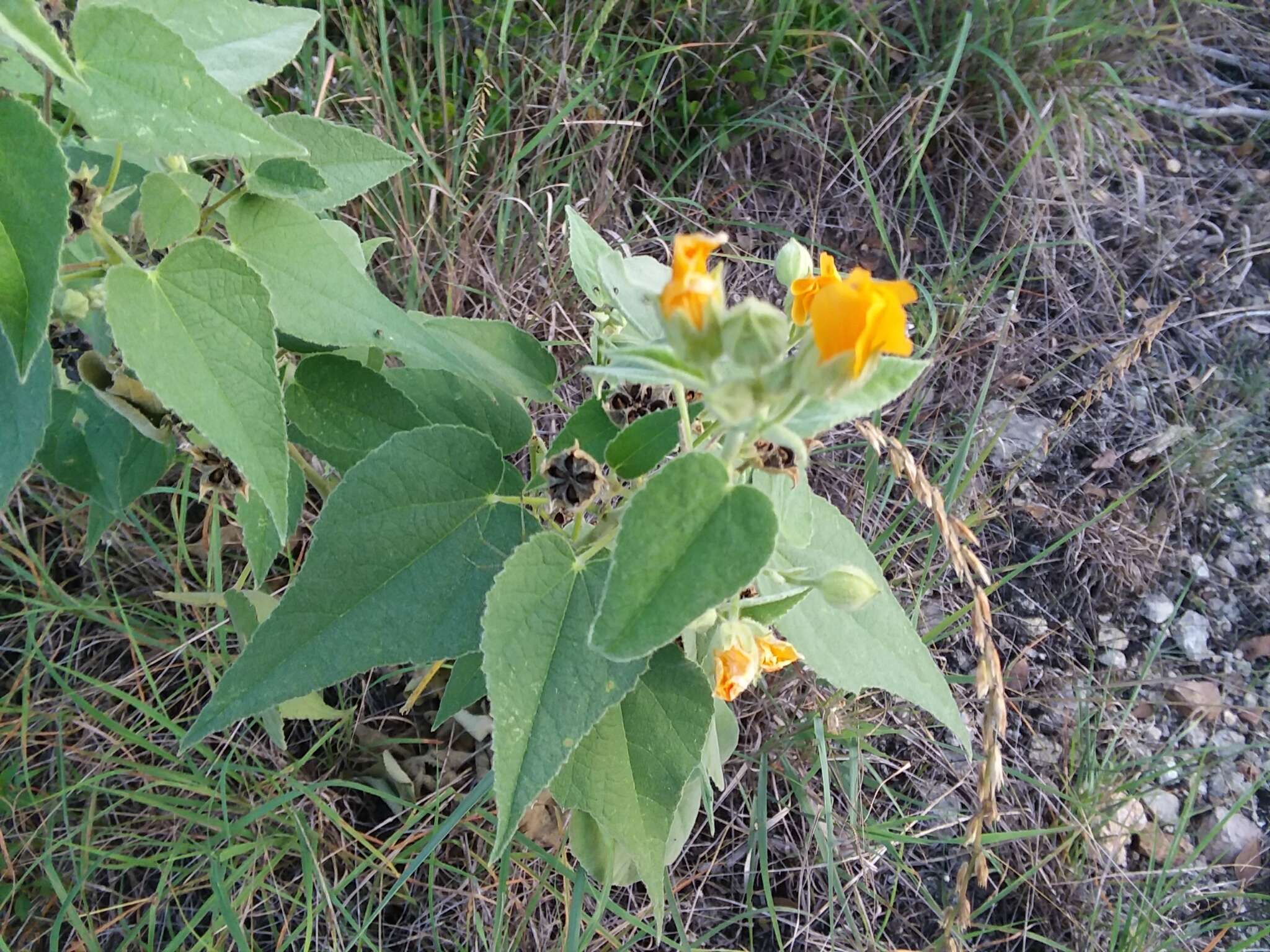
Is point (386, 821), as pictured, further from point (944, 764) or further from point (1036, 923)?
point (1036, 923)

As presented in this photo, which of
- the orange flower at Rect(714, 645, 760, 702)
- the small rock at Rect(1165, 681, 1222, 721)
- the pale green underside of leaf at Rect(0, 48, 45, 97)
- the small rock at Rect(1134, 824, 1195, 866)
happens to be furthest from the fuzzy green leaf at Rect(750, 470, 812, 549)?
the small rock at Rect(1165, 681, 1222, 721)

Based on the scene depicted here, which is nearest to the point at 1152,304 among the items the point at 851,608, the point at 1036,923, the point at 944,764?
the point at 944,764

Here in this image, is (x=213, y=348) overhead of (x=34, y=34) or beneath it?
beneath

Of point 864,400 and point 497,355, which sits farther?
point 497,355

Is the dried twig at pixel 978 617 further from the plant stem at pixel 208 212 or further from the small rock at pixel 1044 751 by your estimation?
the small rock at pixel 1044 751

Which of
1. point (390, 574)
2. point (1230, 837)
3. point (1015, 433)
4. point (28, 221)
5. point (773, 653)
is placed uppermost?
point (28, 221)

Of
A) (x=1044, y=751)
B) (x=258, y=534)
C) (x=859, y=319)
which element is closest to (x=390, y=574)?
(x=258, y=534)

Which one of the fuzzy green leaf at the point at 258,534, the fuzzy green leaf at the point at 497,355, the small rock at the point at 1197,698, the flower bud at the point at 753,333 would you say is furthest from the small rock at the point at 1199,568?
the fuzzy green leaf at the point at 258,534

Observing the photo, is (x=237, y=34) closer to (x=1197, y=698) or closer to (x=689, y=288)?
(x=689, y=288)
